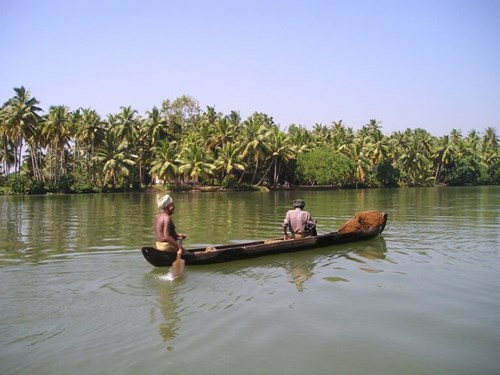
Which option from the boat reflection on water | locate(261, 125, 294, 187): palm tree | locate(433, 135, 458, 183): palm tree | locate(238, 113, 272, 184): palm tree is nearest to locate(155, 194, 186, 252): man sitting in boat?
the boat reflection on water

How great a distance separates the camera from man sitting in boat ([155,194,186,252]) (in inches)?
437

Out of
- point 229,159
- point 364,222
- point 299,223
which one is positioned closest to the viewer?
point 299,223

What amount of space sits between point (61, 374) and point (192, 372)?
1.61 m

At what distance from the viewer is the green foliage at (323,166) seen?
70500 millimetres

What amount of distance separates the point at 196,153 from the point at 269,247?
51.0 metres

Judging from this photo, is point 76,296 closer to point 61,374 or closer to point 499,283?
point 61,374

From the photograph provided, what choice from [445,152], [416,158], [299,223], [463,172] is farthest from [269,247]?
[463,172]

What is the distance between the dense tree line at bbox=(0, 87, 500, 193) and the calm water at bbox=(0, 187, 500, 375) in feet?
150

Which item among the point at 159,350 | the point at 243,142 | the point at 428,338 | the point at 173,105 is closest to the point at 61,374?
the point at 159,350

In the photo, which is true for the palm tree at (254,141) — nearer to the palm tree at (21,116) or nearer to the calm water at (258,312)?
the palm tree at (21,116)

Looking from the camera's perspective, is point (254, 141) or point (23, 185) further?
point (254, 141)

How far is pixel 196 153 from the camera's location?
208 ft

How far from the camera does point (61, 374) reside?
19.4ft

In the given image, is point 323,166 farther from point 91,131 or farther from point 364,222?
point 364,222
